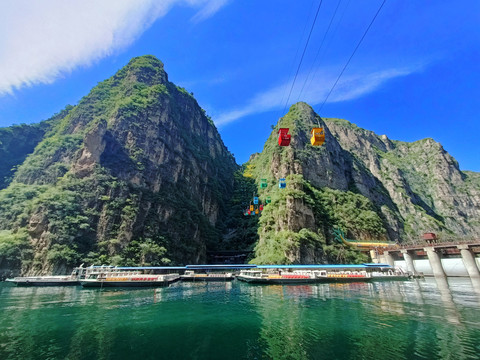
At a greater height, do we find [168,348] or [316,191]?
[316,191]

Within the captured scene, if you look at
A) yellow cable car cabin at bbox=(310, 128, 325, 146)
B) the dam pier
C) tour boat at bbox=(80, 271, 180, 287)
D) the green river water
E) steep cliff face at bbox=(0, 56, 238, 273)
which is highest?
steep cliff face at bbox=(0, 56, 238, 273)

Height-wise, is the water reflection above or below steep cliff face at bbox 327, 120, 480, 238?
below

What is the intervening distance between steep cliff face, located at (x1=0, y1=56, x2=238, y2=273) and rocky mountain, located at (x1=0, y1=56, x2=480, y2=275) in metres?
0.44

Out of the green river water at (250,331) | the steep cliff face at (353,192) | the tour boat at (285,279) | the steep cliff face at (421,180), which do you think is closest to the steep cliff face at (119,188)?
the steep cliff face at (353,192)

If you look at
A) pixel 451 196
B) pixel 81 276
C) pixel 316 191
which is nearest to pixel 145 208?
pixel 81 276

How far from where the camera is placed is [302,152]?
105 metres

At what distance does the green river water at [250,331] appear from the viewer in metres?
13.2

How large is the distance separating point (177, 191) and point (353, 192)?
245ft

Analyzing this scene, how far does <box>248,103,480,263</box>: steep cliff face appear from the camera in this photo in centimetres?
7894

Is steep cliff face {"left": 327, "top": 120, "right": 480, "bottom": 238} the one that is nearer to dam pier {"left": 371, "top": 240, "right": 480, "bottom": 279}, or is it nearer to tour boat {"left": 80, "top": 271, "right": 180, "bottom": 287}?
dam pier {"left": 371, "top": 240, "right": 480, "bottom": 279}

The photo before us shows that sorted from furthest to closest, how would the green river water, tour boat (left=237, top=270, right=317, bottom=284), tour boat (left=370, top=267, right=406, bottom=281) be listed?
1. tour boat (left=370, top=267, right=406, bottom=281)
2. tour boat (left=237, top=270, right=317, bottom=284)
3. the green river water

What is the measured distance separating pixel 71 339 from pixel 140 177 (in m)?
84.4

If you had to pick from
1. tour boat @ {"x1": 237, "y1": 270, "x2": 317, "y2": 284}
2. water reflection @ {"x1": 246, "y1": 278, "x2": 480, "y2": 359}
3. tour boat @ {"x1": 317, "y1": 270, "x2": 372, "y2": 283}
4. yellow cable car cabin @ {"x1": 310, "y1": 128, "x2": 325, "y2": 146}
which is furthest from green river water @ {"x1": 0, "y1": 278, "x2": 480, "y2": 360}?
tour boat @ {"x1": 317, "y1": 270, "x2": 372, "y2": 283}

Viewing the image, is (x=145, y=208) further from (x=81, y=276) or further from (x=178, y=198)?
(x=81, y=276)
